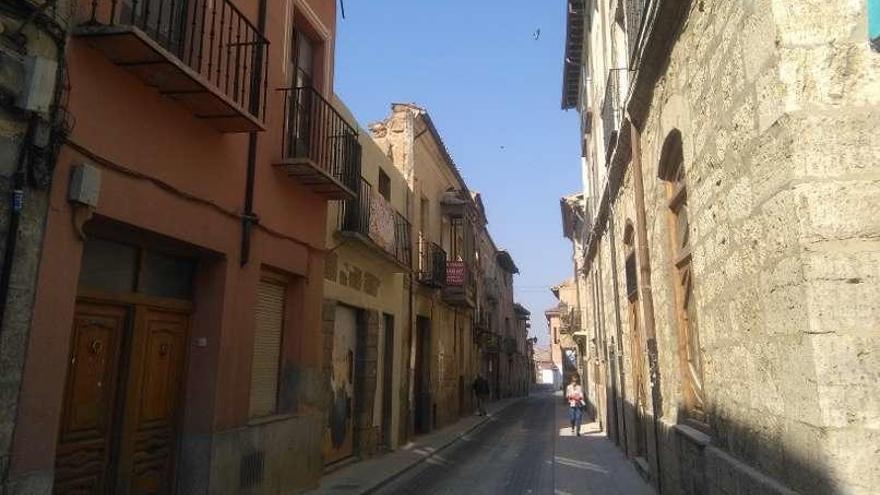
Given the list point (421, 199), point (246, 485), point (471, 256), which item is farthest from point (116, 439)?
point (471, 256)

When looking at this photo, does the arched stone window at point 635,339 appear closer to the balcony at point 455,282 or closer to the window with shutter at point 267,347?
the window with shutter at point 267,347

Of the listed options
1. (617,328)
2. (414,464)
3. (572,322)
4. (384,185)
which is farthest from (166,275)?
(572,322)

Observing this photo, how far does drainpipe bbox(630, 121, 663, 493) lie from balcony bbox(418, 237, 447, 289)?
8181 mm

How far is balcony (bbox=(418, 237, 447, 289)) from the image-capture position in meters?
15.7

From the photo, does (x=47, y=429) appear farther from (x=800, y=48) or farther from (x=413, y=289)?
(x=413, y=289)

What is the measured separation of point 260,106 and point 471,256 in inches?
661

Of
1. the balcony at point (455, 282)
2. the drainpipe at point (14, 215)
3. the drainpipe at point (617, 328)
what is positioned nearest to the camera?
the drainpipe at point (14, 215)

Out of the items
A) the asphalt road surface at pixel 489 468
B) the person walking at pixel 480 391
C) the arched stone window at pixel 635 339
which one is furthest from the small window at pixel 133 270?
the person walking at pixel 480 391

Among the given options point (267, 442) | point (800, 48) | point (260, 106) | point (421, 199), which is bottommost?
point (267, 442)

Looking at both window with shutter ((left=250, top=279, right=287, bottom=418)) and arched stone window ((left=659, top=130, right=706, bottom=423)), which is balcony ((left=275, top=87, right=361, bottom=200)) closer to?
window with shutter ((left=250, top=279, right=287, bottom=418))

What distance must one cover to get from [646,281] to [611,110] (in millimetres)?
4018

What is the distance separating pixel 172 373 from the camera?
6008mm

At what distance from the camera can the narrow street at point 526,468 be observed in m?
8.91

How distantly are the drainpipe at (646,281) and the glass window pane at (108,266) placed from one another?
19.1ft
